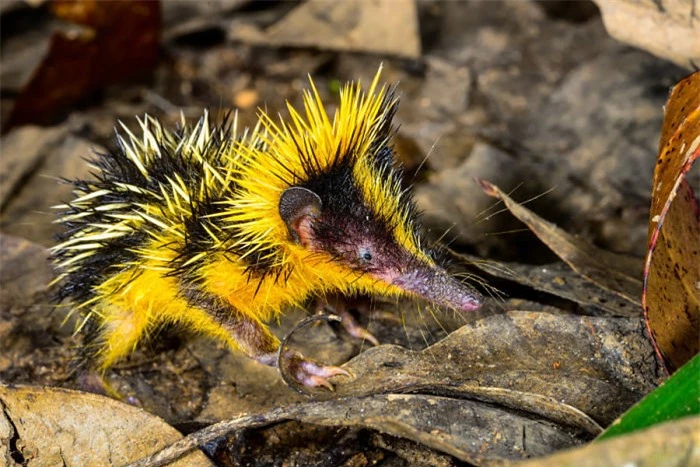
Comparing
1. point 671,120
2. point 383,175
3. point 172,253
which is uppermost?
point 671,120

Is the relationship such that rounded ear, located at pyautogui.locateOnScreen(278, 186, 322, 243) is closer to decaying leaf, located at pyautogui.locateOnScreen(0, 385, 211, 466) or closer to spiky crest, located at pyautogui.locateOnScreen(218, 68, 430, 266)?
spiky crest, located at pyautogui.locateOnScreen(218, 68, 430, 266)

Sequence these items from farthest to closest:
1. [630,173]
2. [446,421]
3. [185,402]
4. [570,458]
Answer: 1. [630,173]
2. [185,402]
3. [446,421]
4. [570,458]

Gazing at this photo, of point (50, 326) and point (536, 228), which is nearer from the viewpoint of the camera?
point (536, 228)

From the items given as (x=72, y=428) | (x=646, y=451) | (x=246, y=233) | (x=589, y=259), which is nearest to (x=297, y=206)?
(x=246, y=233)

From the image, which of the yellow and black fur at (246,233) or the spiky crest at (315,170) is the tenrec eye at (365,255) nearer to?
the yellow and black fur at (246,233)

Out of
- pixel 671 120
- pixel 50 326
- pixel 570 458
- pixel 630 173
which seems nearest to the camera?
pixel 570 458

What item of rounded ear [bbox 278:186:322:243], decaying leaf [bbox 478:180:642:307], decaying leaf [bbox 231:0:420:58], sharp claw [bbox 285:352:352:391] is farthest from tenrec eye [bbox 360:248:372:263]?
decaying leaf [bbox 231:0:420:58]

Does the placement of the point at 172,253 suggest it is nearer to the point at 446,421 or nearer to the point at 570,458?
the point at 446,421

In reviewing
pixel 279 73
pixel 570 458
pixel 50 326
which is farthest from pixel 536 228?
pixel 279 73
